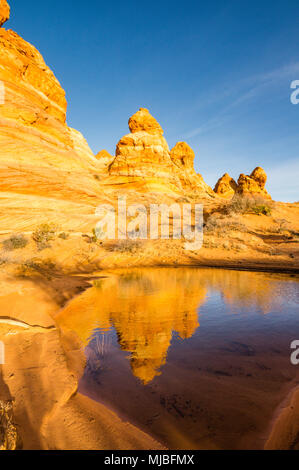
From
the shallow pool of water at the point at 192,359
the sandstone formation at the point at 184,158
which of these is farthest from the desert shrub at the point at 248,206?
the sandstone formation at the point at 184,158

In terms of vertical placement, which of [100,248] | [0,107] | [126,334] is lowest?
[126,334]

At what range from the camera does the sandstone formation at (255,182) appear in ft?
186

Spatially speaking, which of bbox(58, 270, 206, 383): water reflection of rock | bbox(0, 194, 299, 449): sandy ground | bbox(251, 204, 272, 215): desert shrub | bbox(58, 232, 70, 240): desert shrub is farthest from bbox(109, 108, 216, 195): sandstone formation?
bbox(58, 270, 206, 383): water reflection of rock

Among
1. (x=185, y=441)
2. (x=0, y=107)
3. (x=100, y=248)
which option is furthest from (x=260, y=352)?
(x=0, y=107)

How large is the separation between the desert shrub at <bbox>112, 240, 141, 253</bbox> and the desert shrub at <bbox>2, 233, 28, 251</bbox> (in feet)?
17.8

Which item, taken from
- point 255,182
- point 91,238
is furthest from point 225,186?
point 91,238

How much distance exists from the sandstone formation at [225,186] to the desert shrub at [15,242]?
63712 mm

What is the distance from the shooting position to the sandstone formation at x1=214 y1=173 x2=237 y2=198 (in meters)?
69.1

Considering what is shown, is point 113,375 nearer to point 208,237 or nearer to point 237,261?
point 237,261

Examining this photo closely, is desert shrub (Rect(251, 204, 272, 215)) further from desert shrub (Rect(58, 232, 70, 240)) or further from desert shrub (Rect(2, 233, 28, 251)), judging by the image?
desert shrub (Rect(2, 233, 28, 251))

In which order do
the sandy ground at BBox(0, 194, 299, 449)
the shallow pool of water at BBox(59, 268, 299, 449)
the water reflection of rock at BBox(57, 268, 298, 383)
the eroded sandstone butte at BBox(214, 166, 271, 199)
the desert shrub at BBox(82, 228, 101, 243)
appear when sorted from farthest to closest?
the eroded sandstone butte at BBox(214, 166, 271, 199)
the desert shrub at BBox(82, 228, 101, 243)
the water reflection of rock at BBox(57, 268, 298, 383)
the shallow pool of water at BBox(59, 268, 299, 449)
the sandy ground at BBox(0, 194, 299, 449)

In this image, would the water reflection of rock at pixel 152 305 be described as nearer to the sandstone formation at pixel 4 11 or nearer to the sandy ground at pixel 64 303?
the sandy ground at pixel 64 303
